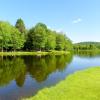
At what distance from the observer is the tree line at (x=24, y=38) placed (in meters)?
96.7

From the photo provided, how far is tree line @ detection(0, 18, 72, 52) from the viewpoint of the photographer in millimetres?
96681

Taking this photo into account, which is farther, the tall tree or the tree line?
the tall tree

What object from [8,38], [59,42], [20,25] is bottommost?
[59,42]

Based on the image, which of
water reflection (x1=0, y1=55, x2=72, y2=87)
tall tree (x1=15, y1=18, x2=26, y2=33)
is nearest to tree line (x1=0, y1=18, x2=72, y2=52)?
tall tree (x1=15, y1=18, x2=26, y2=33)

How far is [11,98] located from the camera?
66.7ft

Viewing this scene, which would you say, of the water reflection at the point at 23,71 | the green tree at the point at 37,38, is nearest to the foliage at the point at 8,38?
the green tree at the point at 37,38

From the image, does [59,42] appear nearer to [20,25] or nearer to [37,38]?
[37,38]

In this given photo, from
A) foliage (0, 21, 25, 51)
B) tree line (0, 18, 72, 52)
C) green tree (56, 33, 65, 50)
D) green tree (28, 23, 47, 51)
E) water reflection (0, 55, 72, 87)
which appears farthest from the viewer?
green tree (56, 33, 65, 50)

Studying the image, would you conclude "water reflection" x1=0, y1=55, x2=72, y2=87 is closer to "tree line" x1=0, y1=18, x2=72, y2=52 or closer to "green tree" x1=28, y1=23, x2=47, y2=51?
"tree line" x1=0, y1=18, x2=72, y2=52

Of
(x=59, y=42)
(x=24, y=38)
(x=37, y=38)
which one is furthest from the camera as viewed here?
(x=59, y=42)

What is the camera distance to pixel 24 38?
384 feet

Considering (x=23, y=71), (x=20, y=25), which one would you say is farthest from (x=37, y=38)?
(x=23, y=71)

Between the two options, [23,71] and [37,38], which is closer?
[23,71]

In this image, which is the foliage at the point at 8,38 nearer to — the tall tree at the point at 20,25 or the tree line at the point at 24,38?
the tree line at the point at 24,38
